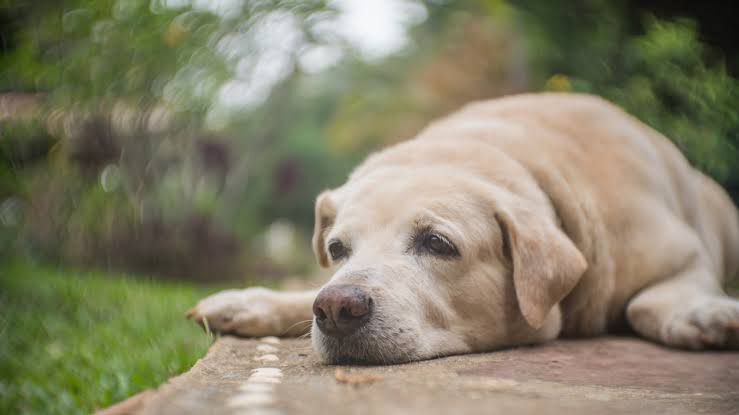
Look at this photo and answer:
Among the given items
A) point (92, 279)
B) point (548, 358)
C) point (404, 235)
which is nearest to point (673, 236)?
point (548, 358)

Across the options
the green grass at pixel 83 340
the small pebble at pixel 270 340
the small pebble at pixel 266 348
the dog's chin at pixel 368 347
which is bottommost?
the green grass at pixel 83 340

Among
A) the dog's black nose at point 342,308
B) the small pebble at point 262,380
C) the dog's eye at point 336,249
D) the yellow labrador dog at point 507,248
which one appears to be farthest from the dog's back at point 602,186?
the small pebble at point 262,380

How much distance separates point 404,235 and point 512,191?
0.62 meters

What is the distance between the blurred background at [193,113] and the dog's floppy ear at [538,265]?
1.08m

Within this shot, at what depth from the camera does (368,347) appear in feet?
7.65

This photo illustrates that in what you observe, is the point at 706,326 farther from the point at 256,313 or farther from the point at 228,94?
the point at 228,94

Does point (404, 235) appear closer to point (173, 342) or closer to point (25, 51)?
point (173, 342)

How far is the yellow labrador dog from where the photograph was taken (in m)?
2.47

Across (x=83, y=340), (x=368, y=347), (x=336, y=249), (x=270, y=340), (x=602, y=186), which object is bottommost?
(x=83, y=340)

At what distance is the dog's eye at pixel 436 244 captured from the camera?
2650 millimetres

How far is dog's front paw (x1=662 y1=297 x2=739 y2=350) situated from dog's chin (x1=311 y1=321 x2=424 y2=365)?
4.04 ft

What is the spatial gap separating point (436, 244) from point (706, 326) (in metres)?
1.19

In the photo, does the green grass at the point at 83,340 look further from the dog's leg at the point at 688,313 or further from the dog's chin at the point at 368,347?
the dog's leg at the point at 688,313

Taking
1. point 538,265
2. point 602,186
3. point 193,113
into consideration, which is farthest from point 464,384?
point 193,113
